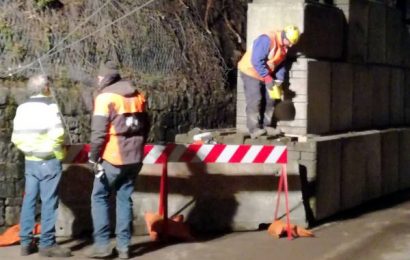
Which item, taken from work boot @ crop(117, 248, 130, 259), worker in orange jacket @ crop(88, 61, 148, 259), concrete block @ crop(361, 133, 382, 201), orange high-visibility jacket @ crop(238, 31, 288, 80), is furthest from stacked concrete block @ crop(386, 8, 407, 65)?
work boot @ crop(117, 248, 130, 259)

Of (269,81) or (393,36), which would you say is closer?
(269,81)

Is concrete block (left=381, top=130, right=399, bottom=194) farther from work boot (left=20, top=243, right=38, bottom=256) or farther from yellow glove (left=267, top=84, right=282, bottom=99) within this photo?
work boot (left=20, top=243, right=38, bottom=256)

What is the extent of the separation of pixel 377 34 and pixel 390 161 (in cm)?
212

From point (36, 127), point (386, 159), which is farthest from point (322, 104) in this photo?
point (36, 127)

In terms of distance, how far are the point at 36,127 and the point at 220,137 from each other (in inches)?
128

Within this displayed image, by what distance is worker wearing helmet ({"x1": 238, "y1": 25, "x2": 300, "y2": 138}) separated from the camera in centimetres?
A: 1109

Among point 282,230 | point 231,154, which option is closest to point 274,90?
point 231,154

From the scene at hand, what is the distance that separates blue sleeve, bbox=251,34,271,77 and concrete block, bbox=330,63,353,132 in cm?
157

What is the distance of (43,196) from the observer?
8.87 meters

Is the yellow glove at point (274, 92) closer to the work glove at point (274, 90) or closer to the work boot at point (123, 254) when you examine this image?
the work glove at point (274, 90)

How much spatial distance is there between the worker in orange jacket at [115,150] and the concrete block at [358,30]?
5.07 metres

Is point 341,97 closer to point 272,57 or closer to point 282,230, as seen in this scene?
point 272,57

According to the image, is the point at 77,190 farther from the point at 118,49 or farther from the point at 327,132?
the point at 327,132

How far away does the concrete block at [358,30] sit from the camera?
12859mm
